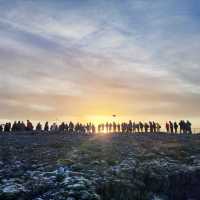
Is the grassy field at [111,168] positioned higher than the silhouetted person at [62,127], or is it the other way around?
the silhouetted person at [62,127]

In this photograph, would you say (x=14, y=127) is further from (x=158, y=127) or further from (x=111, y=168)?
(x=111, y=168)

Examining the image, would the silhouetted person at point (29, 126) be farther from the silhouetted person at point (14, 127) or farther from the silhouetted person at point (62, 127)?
the silhouetted person at point (62, 127)

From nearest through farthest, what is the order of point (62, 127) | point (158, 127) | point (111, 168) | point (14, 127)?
point (111, 168) < point (14, 127) < point (62, 127) < point (158, 127)

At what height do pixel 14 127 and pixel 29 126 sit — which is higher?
pixel 29 126

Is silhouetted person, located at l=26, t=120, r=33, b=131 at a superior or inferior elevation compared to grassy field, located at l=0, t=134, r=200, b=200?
superior

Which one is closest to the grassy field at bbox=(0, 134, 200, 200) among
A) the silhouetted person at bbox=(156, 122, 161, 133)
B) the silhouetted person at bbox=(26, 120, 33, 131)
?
the silhouetted person at bbox=(26, 120, 33, 131)

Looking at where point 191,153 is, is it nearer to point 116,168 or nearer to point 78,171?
point 116,168

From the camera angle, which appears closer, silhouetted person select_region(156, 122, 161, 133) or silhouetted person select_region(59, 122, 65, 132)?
silhouetted person select_region(59, 122, 65, 132)

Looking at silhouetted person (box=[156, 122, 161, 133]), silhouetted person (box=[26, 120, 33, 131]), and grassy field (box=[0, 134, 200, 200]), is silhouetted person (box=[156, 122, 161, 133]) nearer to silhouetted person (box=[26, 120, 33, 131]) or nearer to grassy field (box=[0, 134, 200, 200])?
silhouetted person (box=[26, 120, 33, 131])

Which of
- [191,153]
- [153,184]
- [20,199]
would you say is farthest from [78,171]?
[191,153]

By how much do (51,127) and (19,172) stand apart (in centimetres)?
4362

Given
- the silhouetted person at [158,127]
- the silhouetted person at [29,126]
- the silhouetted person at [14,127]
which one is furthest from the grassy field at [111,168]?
the silhouetted person at [158,127]

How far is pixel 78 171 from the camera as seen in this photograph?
2970cm

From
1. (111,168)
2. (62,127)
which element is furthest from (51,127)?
(111,168)
